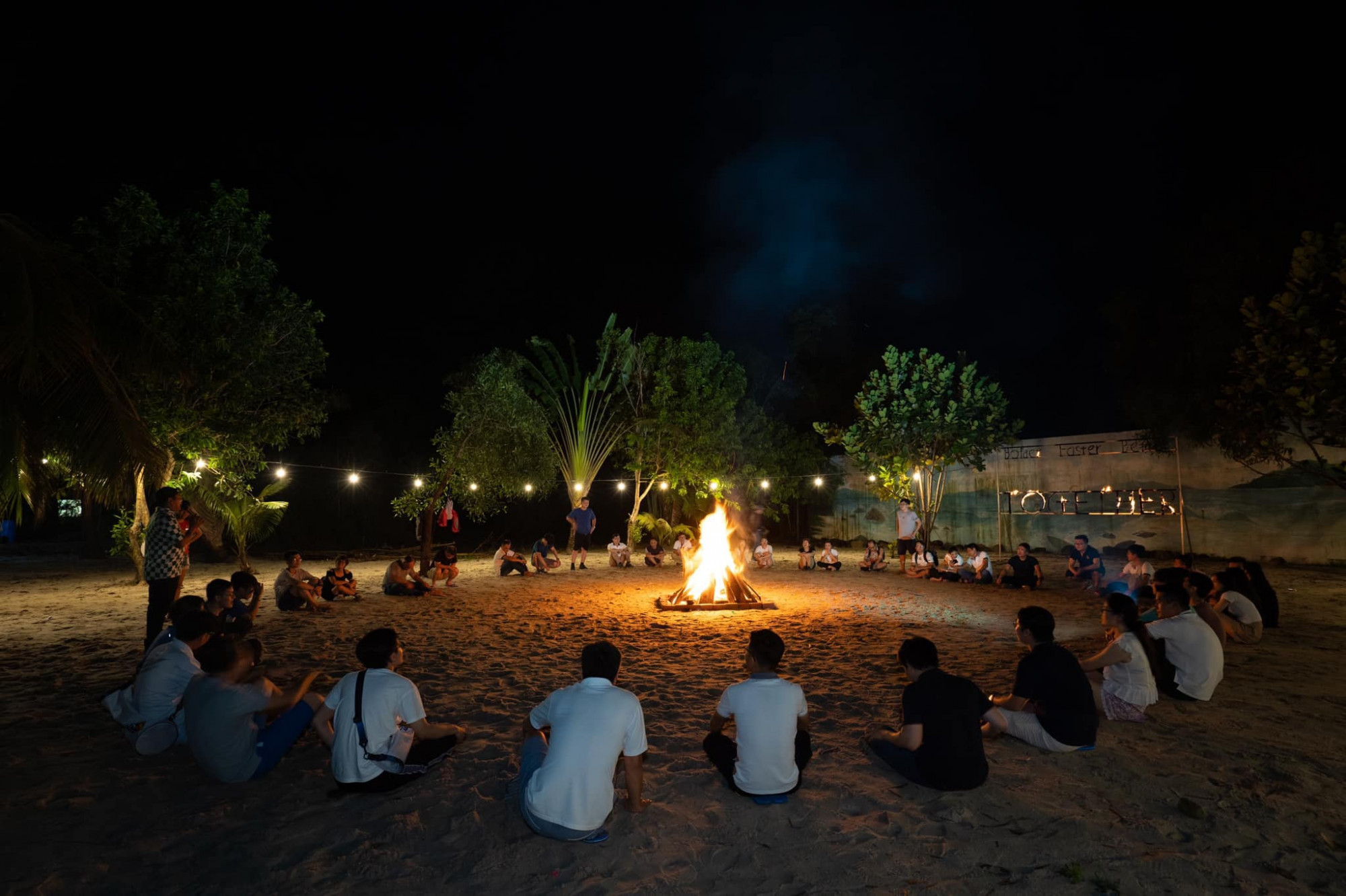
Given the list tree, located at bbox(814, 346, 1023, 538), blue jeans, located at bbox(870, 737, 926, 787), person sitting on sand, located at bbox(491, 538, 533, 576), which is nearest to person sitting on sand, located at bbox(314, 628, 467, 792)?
blue jeans, located at bbox(870, 737, 926, 787)

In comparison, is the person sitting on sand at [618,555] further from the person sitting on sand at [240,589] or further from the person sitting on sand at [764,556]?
the person sitting on sand at [240,589]

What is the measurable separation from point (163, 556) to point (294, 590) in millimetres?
3597

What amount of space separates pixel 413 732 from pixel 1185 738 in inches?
238

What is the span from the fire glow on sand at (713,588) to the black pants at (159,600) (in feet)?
24.8

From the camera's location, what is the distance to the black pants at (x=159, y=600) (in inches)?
346

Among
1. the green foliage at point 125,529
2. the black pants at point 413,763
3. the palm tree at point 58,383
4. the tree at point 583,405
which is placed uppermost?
the tree at point 583,405

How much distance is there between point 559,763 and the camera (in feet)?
12.7

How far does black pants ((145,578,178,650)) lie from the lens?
878 centimetres

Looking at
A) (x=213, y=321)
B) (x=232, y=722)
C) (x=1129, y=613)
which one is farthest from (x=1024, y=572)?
(x=213, y=321)

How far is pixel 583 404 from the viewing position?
26.8 metres

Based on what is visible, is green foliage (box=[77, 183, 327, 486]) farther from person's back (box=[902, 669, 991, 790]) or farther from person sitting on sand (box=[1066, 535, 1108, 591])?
person sitting on sand (box=[1066, 535, 1108, 591])

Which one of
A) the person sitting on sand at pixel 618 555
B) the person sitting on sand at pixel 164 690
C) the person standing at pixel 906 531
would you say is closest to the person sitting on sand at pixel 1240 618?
the person standing at pixel 906 531

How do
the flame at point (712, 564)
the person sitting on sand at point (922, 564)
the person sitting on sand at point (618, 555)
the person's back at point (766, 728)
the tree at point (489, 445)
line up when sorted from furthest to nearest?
the tree at point (489, 445) → the person sitting on sand at point (618, 555) → the person sitting on sand at point (922, 564) → the flame at point (712, 564) → the person's back at point (766, 728)

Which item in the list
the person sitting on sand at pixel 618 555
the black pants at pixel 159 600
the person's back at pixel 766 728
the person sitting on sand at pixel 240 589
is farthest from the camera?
the person sitting on sand at pixel 618 555
